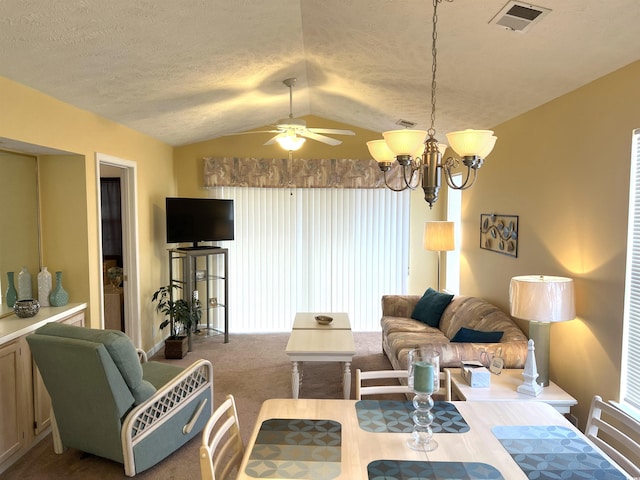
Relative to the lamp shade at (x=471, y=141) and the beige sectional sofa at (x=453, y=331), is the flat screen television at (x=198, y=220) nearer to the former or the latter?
the beige sectional sofa at (x=453, y=331)

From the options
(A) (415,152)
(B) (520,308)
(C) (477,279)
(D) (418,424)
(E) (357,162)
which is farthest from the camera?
(E) (357,162)

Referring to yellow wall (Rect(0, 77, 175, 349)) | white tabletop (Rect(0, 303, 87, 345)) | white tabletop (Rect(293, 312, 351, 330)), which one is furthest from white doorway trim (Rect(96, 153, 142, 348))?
white tabletop (Rect(293, 312, 351, 330))

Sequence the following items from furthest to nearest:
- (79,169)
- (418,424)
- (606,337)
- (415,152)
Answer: (79,169), (606,337), (415,152), (418,424)

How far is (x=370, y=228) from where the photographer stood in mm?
6148

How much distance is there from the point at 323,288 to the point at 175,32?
4.18m

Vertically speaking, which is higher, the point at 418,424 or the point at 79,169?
the point at 79,169

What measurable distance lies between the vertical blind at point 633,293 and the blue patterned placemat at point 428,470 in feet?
4.40

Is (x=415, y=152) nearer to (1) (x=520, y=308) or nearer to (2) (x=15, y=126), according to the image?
(1) (x=520, y=308)

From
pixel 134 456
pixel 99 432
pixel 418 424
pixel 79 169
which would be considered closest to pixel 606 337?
pixel 418 424

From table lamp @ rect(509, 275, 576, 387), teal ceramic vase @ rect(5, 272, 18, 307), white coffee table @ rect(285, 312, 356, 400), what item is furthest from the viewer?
white coffee table @ rect(285, 312, 356, 400)

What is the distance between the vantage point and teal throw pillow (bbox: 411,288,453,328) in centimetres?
481

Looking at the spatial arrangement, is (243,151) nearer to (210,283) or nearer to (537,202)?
(210,283)

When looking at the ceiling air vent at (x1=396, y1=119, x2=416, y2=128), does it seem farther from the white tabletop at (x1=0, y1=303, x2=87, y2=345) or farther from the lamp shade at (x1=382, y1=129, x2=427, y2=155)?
the white tabletop at (x1=0, y1=303, x2=87, y2=345)

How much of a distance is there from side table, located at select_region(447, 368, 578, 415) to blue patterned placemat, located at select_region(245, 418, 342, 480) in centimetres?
116
